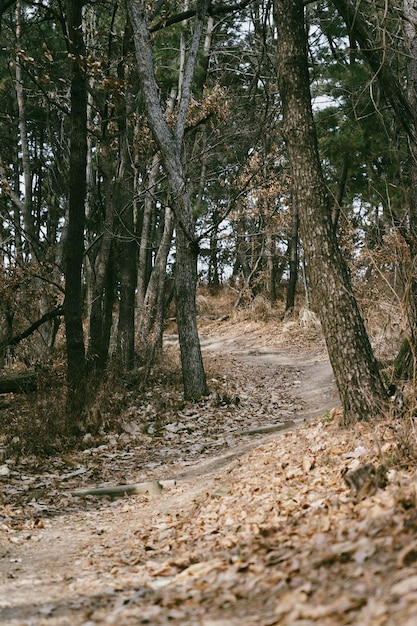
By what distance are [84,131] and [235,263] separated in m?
21.1

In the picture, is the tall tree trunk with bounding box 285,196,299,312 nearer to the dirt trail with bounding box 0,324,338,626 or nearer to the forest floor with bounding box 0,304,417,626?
the forest floor with bounding box 0,304,417,626

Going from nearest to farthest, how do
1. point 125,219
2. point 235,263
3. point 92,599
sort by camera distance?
1. point 92,599
2. point 125,219
3. point 235,263

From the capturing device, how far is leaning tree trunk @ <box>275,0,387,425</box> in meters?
5.74

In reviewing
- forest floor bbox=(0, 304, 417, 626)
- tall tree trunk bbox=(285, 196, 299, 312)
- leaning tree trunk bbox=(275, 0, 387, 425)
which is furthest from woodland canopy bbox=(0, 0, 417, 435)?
tall tree trunk bbox=(285, 196, 299, 312)

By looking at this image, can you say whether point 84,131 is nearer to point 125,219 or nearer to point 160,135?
point 160,135

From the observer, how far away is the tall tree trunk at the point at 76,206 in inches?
378

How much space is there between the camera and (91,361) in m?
11.2

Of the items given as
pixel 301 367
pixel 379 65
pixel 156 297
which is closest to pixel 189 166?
pixel 156 297

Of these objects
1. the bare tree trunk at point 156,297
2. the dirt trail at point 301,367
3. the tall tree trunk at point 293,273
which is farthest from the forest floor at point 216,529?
the tall tree trunk at point 293,273

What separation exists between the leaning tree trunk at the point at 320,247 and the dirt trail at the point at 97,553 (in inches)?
68.3

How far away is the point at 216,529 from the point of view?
4438mm

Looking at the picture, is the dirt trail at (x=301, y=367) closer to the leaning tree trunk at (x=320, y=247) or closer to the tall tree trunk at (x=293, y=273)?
→ the tall tree trunk at (x=293, y=273)

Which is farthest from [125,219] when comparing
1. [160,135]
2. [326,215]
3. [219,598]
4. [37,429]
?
[219,598]

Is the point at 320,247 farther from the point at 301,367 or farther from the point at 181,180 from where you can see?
the point at 301,367
